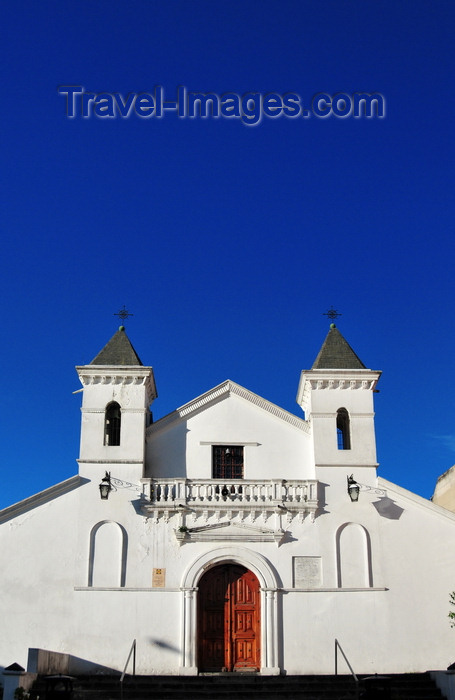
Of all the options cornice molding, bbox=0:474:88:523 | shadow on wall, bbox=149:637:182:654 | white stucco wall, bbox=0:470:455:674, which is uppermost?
cornice molding, bbox=0:474:88:523

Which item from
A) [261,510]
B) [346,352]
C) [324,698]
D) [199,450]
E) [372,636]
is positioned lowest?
[324,698]

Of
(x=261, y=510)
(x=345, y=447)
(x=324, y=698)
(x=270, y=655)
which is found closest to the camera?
(x=324, y=698)

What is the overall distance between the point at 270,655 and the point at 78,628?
5.27 meters

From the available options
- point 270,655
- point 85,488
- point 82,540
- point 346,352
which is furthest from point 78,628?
point 346,352

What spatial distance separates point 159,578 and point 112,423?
5.21 metres

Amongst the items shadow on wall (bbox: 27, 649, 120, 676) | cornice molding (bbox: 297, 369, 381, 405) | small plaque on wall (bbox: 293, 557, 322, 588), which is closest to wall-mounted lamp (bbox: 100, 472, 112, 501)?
shadow on wall (bbox: 27, 649, 120, 676)

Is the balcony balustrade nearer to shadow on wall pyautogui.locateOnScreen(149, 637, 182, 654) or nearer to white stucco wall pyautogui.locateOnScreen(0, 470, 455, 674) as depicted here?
white stucco wall pyautogui.locateOnScreen(0, 470, 455, 674)

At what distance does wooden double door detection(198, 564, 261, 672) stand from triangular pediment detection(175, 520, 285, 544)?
85 cm

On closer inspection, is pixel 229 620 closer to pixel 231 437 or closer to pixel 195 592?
pixel 195 592

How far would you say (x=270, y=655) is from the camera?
21.2 meters

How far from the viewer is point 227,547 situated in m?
22.4

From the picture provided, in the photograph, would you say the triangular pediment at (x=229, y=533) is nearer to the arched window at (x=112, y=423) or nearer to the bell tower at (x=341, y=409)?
the bell tower at (x=341, y=409)

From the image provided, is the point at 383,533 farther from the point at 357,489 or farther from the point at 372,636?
the point at 372,636

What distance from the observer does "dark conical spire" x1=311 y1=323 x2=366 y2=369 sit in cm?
2480
